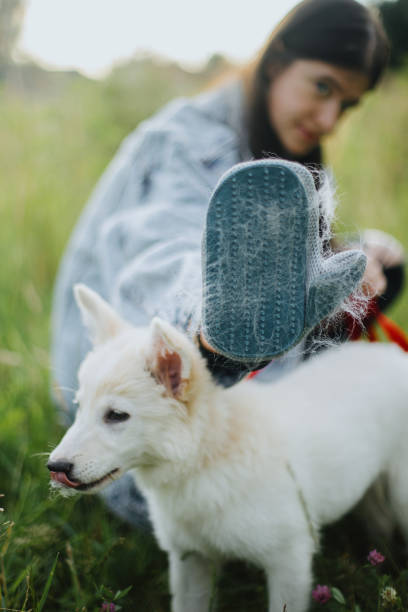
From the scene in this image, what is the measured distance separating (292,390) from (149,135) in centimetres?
126

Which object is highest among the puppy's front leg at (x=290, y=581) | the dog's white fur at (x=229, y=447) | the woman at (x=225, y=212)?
the woman at (x=225, y=212)

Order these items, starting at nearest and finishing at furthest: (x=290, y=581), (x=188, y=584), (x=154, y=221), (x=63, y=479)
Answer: (x=63, y=479)
(x=290, y=581)
(x=188, y=584)
(x=154, y=221)

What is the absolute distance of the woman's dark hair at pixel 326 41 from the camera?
1941 mm

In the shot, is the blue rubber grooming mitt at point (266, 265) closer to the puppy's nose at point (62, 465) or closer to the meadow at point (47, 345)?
the meadow at point (47, 345)

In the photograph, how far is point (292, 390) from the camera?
169 centimetres

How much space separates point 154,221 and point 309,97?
84cm

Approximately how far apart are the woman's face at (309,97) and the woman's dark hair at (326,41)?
3 centimetres

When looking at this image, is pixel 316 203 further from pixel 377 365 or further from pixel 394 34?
pixel 394 34

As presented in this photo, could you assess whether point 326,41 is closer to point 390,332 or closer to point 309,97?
point 309,97

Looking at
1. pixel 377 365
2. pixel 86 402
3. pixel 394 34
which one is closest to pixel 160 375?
pixel 86 402

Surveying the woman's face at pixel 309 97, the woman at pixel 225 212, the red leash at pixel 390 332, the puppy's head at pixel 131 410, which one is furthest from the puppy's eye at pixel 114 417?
the woman's face at pixel 309 97

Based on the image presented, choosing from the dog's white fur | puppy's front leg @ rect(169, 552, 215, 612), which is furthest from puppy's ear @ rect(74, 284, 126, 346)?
puppy's front leg @ rect(169, 552, 215, 612)

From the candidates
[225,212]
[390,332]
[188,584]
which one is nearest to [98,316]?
[225,212]

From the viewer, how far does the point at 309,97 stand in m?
2.04
